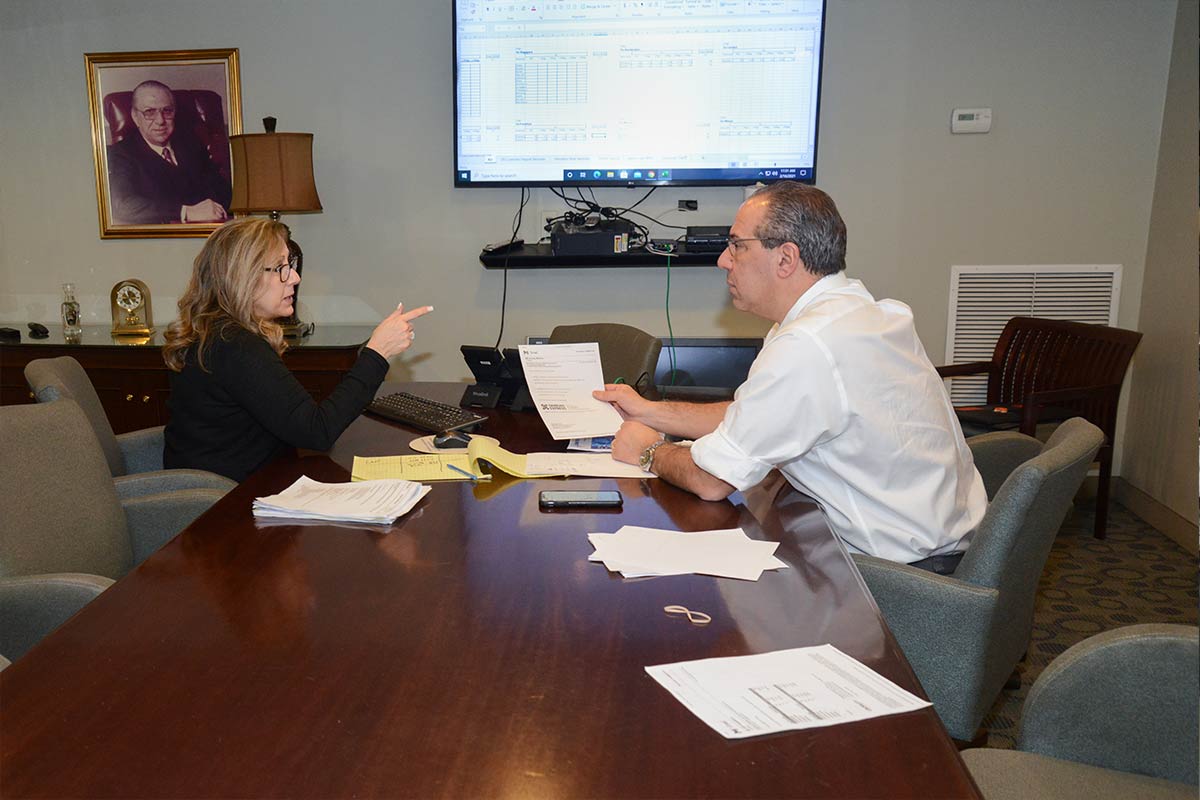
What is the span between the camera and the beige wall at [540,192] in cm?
400

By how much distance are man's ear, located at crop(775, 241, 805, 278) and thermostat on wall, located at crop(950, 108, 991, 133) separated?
2387 mm

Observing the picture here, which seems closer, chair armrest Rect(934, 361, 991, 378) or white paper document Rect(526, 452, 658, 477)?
white paper document Rect(526, 452, 658, 477)

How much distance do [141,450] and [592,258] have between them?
6.14 ft

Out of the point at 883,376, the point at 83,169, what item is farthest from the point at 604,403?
the point at 83,169

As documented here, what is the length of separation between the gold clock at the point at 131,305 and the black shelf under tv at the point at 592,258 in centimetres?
152

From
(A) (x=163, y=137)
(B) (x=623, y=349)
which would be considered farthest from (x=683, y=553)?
(A) (x=163, y=137)

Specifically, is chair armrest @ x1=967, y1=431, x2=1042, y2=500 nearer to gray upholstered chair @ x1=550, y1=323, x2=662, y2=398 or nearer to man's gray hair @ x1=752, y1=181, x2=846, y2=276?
man's gray hair @ x1=752, y1=181, x2=846, y2=276

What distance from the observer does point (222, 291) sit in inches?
94.7

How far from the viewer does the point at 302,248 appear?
4.30 metres

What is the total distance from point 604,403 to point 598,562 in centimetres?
92

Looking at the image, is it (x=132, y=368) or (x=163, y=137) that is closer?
(x=132, y=368)

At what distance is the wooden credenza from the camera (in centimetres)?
380

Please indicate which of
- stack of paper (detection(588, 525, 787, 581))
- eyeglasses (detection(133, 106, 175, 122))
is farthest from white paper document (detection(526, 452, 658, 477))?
eyeglasses (detection(133, 106, 175, 122))

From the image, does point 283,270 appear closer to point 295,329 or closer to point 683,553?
point 683,553
